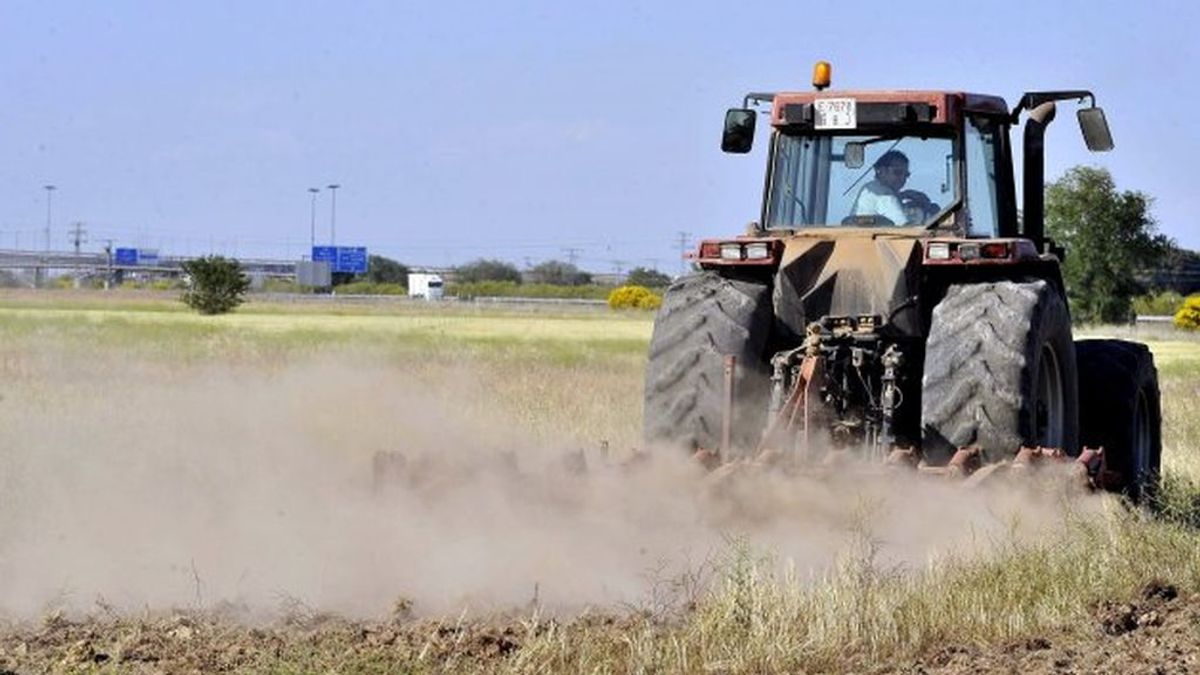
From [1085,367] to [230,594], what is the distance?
559cm

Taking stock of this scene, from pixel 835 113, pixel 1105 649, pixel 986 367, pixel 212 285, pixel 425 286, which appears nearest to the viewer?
pixel 1105 649

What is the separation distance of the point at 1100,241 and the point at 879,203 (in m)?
56.8

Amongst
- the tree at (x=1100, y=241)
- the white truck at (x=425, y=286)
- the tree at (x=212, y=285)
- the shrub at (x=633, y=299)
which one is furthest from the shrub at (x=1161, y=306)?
the white truck at (x=425, y=286)

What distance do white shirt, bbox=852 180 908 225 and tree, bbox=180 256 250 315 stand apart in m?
53.9

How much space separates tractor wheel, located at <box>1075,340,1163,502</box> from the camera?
1070cm

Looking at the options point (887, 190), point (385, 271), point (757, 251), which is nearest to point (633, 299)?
point (385, 271)

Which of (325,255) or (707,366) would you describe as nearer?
(707,366)

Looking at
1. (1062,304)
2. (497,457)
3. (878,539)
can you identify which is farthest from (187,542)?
(1062,304)

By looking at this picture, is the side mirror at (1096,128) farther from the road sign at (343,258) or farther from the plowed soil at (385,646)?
the road sign at (343,258)

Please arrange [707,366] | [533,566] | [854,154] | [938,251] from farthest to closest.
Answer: [854,154], [707,366], [938,251], [533,566]

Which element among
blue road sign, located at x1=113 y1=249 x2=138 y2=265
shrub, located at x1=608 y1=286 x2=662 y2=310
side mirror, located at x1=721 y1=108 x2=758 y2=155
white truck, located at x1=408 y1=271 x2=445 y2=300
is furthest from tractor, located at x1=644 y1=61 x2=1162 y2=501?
blue road sign, located at x1=113 y1=249 x2=138 y2=265

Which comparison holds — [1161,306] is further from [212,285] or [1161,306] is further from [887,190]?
[887,190]

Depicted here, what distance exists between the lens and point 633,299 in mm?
84875

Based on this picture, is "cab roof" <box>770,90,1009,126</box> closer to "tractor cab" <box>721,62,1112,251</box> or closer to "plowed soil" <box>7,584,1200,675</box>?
"tractor cab" <box>721,62,1112,251</box>
